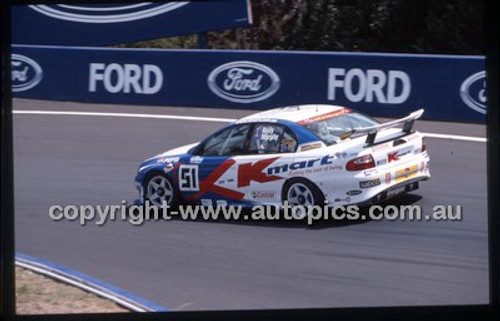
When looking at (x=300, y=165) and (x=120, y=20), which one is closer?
(x=120, y=20)

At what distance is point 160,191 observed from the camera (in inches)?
378

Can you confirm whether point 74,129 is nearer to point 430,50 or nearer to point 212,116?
point 212,116

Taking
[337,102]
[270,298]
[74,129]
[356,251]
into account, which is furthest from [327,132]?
[74,129]

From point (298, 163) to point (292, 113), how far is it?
567mm

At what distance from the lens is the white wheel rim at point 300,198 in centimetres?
912

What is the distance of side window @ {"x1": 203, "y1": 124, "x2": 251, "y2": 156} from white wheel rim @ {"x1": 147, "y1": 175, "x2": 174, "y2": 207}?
54 centimetres

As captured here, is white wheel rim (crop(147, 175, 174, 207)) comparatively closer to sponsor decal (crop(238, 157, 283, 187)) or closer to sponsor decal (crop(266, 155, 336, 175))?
sponsor decal (crop(238, 157, 283, 187))

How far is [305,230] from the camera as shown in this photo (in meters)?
9.00

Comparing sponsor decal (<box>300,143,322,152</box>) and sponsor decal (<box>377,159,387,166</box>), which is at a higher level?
sponsor decal (<box>300,143,322,152</box>)

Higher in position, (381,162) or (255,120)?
(255,120)

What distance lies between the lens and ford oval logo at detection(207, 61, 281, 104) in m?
9.06

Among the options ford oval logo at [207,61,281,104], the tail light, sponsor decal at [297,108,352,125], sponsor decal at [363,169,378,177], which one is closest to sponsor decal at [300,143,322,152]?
sponsor decal at [297,108,352,125]

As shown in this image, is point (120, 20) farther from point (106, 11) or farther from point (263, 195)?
point (263, 195)

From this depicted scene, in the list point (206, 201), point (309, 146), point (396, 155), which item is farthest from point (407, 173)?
point (206, 201)
